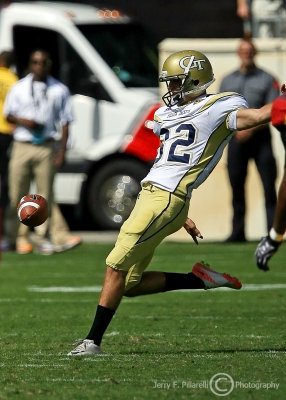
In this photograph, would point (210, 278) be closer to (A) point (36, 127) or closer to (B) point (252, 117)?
(B) point (252, 117)

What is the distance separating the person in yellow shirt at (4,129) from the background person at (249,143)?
2.29 m

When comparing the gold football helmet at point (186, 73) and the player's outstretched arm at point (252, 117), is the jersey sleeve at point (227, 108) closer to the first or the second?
the player's outstretched arm at point (252, 117)

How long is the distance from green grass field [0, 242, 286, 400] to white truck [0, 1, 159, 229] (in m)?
2.94

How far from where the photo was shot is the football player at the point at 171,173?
7.23 meters

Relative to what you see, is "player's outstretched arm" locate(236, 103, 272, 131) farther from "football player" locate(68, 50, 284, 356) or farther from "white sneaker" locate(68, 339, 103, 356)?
"white sneaker" locate(68, 339, 103, 356)

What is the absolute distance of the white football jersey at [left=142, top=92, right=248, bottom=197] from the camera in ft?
24.2

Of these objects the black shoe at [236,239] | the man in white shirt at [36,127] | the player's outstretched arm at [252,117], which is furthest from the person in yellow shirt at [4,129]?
the player's outstretched arm at [252,117]

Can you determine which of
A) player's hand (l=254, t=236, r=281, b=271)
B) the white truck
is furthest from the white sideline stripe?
the white truck

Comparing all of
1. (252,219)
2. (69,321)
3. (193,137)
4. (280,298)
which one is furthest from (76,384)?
(252,219)

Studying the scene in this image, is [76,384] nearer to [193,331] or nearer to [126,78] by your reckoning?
[193,331]

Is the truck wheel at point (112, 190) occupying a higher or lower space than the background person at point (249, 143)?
lower

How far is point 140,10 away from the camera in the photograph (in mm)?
19969

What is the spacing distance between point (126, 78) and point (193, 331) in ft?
26.6

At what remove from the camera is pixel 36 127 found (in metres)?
13.3
